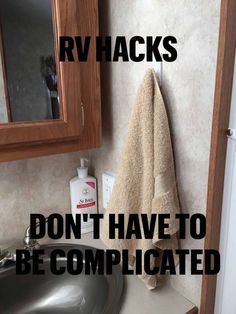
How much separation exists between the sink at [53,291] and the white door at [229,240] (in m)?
0.26

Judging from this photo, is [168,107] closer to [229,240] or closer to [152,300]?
[229,240]

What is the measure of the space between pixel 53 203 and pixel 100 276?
0.33m

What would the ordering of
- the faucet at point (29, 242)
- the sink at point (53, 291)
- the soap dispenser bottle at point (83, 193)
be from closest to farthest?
the sink at point (53, 291), the faucet at point (29, 242), the soap dispenser bottle at point (83, 193)

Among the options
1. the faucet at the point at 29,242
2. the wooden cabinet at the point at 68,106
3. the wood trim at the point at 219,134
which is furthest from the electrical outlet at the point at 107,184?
the wood trim at the point at 219,134

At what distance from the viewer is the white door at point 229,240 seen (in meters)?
0.56

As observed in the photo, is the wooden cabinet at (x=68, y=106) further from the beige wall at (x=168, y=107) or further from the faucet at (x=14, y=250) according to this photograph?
the faucet at (x=14, y=250)

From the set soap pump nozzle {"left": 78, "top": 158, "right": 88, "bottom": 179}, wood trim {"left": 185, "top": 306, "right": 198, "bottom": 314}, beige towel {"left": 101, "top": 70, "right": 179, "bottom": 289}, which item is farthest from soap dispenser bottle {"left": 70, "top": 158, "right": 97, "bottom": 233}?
wood trim {"left": 185, "top": 306, "right": 198, "bottom": 314}

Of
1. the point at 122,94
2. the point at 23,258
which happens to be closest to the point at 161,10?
the point at 122,94

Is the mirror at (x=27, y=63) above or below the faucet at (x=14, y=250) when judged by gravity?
above

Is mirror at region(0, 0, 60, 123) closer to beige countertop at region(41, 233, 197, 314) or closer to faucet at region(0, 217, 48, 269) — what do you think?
faucet at region(0, 217, 48, 269)

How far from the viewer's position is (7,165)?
86 cm

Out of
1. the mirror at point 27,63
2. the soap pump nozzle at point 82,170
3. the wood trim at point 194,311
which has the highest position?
the mirror at point 27,63

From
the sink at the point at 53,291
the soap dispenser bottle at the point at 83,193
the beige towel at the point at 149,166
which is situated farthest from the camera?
the soap dispenser bottle at the point at 83,193

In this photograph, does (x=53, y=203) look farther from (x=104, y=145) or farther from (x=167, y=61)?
(x=167, y=61)
